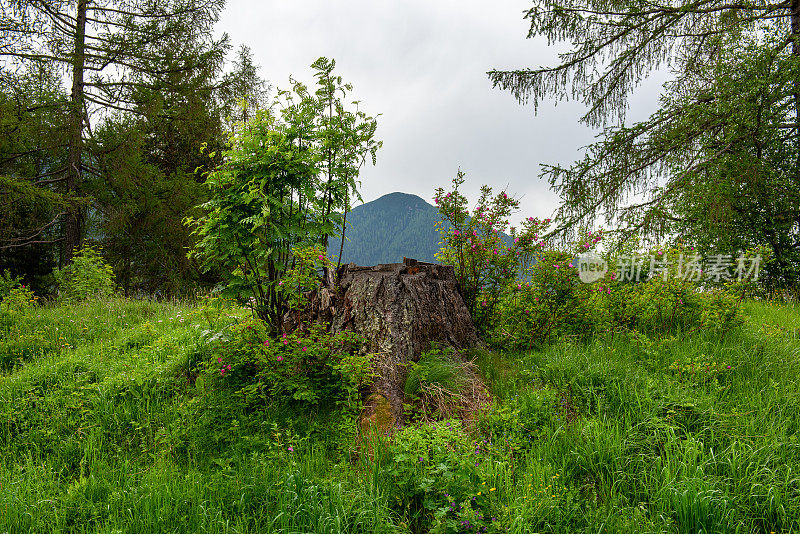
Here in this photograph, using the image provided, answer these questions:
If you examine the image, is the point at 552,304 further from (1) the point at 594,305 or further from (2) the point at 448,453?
(2) the point at 448,453

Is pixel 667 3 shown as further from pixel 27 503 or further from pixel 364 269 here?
pixel 27 503

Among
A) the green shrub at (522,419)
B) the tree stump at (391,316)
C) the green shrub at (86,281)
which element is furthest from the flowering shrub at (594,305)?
the green shrub at (86,281)

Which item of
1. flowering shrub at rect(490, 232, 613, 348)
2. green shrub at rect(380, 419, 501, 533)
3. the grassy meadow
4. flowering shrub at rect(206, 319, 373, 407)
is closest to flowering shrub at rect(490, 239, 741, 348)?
flowering shrub at rect(490, 232, 613, 348)

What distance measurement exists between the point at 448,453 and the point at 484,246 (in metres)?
3.13

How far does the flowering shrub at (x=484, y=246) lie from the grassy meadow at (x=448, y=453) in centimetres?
102

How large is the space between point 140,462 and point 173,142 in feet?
53.4

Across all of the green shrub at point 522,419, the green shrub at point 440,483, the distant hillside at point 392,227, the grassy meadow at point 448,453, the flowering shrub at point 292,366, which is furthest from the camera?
the distant hillside at point 392,227

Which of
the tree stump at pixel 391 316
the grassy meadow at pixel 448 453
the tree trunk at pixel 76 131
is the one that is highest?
the tree trunk at pixel 76 131

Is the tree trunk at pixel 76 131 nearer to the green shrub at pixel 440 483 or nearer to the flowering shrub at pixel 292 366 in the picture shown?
the flowering shrub at pixel 292 366

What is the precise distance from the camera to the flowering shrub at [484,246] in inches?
209

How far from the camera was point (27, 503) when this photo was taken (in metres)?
2.58

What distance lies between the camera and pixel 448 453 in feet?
8.58

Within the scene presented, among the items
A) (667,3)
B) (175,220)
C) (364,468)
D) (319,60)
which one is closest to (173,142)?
(175,220)

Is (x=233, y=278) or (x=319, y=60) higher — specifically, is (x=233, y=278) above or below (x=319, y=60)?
below
